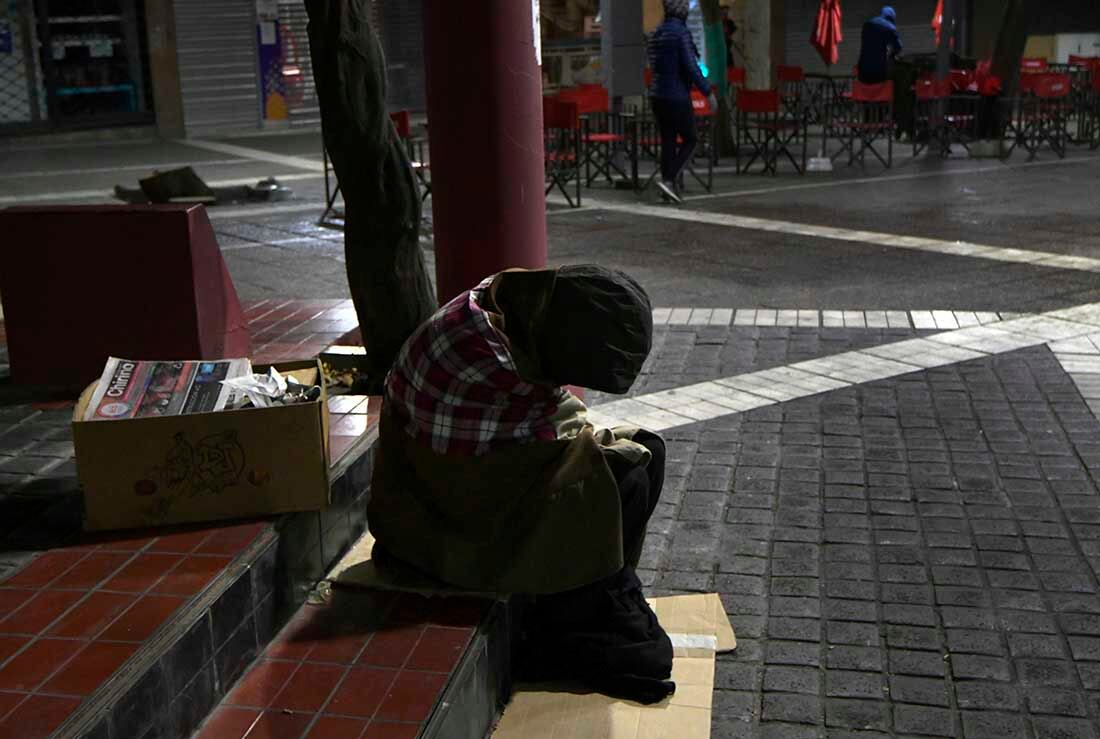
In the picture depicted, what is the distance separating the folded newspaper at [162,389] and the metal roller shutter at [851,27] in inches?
992

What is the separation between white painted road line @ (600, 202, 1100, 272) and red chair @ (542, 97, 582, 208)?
18.9 inches

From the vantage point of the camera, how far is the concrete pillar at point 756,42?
1934 cm

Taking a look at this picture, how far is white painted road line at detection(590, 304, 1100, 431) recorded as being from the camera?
589cm

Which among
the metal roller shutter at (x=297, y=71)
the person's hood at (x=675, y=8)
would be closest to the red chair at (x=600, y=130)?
the person's hood at (x=675, y=8)

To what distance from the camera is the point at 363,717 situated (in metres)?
2.90

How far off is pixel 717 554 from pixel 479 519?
1.27 m

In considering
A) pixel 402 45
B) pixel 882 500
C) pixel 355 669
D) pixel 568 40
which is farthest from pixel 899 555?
pixel 402 45

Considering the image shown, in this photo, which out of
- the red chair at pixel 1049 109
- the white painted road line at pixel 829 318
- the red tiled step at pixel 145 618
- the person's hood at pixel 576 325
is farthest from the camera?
the red chair at pixel 1049 109

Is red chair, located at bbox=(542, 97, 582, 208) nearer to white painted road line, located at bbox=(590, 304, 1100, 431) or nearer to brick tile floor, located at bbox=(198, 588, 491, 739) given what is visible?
white painted road line, located at bbox=(590, 304, 1100, 431)

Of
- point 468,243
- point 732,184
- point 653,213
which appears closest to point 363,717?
point 468,243

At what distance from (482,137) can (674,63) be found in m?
8.07

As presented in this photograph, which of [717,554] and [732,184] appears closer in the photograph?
[717,554]

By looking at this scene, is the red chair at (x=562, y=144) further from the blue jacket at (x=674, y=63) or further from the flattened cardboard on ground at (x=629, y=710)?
the flattened cardboard on ground at (x=629, y=710)

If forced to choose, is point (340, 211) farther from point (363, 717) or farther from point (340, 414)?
point (363, 717)
